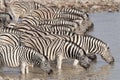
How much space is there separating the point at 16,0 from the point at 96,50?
964cm

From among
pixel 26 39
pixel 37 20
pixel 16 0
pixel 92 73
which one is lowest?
pixel 92 73

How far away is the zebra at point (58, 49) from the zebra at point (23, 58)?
78 cm

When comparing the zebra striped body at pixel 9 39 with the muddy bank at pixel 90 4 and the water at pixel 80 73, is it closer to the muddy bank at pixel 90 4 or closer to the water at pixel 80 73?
the water at pixel 80 73

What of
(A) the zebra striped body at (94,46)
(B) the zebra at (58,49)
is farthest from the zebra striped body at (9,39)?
(A) the zebra striped body at (94,46)

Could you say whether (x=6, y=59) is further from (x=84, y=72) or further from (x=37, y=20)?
(x=37, y=20)

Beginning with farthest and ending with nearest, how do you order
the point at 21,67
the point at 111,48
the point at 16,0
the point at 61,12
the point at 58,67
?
1. the point at 16,0
2. the point at 61,12
3. the point at 111,48
4. the point at 58,67
5. the point at 21,67

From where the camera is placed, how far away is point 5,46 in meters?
12.6

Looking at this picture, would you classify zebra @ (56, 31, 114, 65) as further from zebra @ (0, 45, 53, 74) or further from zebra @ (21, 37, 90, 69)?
zebra @ (0, 45, 53, 74)

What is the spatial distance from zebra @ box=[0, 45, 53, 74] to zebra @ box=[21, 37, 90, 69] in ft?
2.57

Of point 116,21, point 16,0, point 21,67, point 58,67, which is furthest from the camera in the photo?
point 16,0

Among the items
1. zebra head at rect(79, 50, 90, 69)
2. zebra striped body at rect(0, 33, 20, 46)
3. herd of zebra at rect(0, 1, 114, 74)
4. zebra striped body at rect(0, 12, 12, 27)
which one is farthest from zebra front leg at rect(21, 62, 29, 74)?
zebra striped body at rect(0, 12, 12, 27)

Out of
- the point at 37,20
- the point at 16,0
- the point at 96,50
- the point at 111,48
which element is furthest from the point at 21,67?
the point at 16,0

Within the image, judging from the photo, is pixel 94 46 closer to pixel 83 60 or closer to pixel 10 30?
pixel 83 60

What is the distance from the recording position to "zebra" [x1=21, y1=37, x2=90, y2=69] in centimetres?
1304
